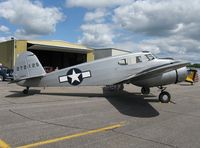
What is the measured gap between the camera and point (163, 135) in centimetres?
626

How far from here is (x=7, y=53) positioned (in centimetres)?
3297

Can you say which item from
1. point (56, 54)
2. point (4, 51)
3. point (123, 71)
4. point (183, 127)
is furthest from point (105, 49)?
point (183, 127)

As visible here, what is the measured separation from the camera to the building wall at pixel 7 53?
31750 millimetres

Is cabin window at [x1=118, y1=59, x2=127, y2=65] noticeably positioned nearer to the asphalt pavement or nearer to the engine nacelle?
the engine nacelle

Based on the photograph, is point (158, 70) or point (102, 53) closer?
point (158, 70)

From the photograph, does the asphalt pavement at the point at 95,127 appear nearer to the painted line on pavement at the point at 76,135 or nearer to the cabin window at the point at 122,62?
the painted line on pavement at the point at 76,135

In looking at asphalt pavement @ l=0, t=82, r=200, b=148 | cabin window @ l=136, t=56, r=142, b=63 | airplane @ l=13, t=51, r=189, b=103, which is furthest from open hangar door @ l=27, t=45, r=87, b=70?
asphalt pavement @ l=0, t=82, r=200, b=148

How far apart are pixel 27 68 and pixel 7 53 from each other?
21.7m

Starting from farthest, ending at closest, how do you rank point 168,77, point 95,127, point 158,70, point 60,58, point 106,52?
point 60,58
point 106,52
point 168,77
point 158,70
point 95,127

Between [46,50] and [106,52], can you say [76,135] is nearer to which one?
[46,50]

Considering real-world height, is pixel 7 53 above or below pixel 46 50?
below

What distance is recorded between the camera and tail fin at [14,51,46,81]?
13055mm

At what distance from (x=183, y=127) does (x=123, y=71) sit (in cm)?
611

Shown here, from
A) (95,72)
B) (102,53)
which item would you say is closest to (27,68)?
(95,72)
